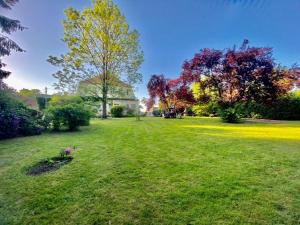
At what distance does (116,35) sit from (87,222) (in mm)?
16922

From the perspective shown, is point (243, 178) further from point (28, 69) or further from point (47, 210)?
point (28, 69)

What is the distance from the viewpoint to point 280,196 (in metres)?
1.86

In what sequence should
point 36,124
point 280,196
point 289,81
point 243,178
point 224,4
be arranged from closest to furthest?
point 224,4 < point 280,196 < point 243,178 < point 36,124 < point 289,81

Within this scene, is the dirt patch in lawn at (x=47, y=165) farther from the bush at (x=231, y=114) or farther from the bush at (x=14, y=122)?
the bush at (x=231, y=114)

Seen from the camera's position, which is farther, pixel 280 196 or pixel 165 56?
pixel 165 56

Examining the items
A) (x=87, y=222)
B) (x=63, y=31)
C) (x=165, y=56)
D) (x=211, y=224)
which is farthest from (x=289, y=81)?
(x=63, y=31)

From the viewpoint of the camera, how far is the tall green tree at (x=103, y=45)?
→ 48.9ft

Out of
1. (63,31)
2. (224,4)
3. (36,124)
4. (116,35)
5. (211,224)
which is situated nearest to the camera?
(211,224)

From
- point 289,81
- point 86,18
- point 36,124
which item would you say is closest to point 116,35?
point 86,18

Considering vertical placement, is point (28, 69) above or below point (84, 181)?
above

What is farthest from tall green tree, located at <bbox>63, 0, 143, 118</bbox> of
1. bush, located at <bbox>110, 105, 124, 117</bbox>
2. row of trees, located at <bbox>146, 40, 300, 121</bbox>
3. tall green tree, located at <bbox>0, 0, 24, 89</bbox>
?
tall green tree, located at <bbox>0, 0, 24, 89</bbox>

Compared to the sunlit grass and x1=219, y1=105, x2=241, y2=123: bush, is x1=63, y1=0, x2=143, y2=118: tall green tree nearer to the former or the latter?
x1=219, y1=105, x2=241, y2=123: bush

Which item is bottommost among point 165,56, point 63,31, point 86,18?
point 165,56

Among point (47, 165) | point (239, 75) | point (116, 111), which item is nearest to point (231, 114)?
point (239, 75)
